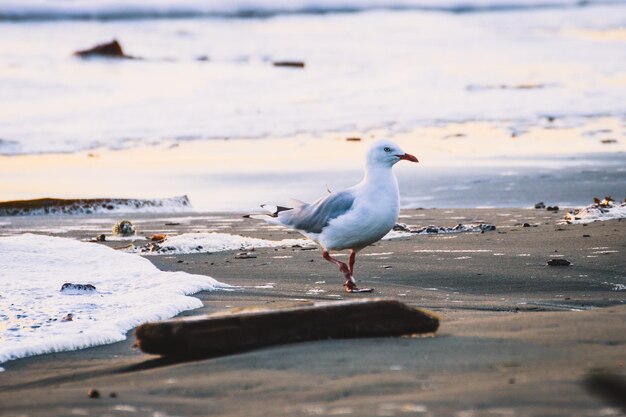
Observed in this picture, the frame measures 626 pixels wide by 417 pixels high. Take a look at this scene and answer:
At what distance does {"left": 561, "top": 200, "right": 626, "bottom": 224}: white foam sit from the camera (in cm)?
918

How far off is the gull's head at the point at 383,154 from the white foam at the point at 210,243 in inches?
69.9

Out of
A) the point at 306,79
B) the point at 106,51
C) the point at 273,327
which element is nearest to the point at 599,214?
the point at 273,327

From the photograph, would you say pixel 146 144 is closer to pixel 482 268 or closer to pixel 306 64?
A: pixel 482 268

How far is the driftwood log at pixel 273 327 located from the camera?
3.98 m

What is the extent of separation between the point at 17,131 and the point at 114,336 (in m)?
13.2

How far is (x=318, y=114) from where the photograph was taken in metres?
18.6

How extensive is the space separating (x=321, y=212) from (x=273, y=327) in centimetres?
311

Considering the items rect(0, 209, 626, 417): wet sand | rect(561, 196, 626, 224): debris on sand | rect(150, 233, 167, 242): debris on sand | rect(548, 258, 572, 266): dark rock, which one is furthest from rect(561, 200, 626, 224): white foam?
rect(150, 233, 167, 242): debris on sand

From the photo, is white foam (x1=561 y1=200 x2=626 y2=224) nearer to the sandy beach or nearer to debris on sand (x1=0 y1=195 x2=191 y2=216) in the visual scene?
the sandy beach

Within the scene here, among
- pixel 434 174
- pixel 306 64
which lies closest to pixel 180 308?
pixel 434 174

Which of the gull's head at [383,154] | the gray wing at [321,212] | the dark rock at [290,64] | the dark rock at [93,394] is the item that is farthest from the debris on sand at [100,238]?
the dark rock at [290,64]

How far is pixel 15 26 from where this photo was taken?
40281 millimetres

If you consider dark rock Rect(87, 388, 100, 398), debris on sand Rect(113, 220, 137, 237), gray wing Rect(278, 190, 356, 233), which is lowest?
dark rock Rect(87, 388, 100, 398)

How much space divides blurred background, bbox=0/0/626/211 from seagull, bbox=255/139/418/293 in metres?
4.27
